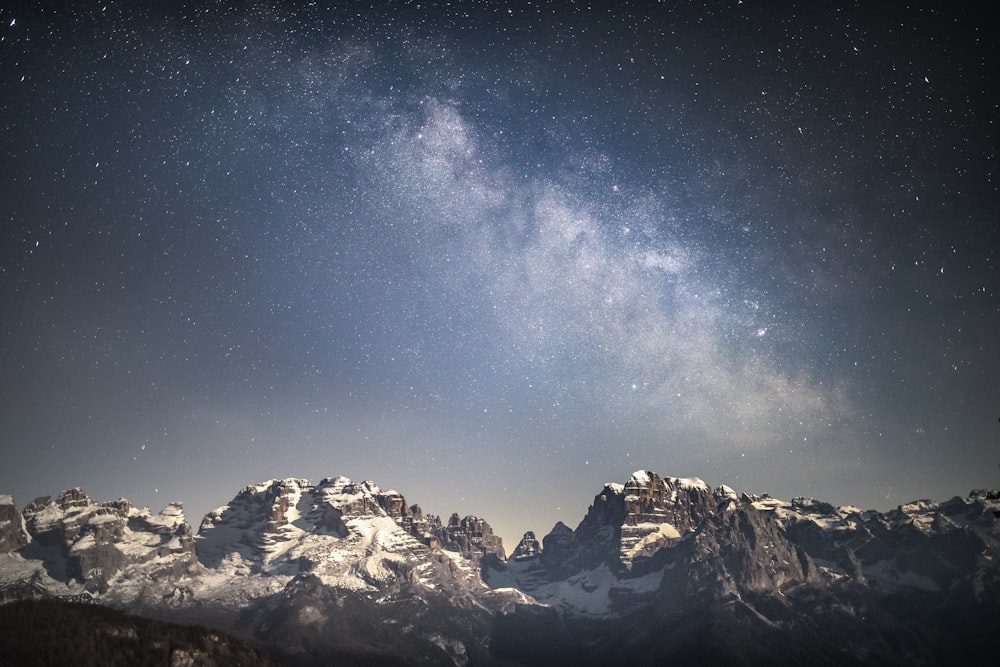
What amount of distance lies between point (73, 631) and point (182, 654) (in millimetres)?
26782

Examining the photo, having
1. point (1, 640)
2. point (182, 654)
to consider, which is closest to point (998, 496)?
point (182, 654)

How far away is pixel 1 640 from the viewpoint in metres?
127

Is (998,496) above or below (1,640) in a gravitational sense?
above

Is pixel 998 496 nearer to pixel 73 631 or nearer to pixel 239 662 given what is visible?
pixel 239 662

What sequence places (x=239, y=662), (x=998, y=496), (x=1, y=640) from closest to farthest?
1. (x=998, y=496)
2. (x=1, y=640)
3. (x=239, y=662)

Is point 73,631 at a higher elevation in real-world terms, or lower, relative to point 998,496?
lower

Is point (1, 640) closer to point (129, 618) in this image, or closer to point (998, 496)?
point (129, 618)

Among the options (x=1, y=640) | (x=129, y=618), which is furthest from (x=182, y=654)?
(x=1, y=640)

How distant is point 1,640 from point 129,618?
80.3 feet

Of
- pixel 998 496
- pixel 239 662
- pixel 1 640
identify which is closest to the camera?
pixel 998 496

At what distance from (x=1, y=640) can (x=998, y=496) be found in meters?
180

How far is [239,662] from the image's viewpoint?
136 meters

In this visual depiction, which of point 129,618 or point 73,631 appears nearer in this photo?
point 73,631

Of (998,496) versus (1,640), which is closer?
(998,496)
